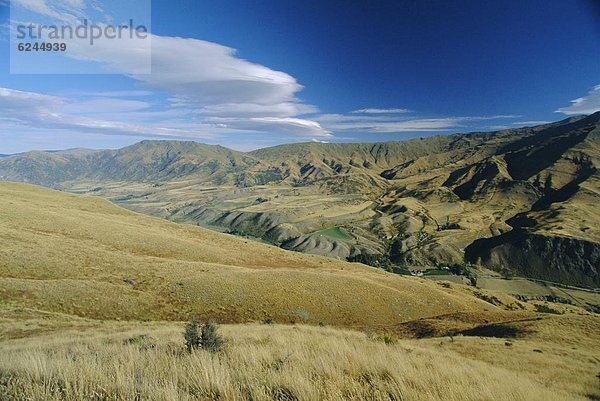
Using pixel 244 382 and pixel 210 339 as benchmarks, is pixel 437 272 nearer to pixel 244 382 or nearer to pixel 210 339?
pixel 210 339

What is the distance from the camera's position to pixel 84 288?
32188 millimetres

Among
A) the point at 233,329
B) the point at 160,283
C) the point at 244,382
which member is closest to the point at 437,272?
the point at 160,283

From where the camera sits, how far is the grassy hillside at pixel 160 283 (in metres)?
31.5

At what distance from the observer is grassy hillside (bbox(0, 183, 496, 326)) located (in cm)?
3155

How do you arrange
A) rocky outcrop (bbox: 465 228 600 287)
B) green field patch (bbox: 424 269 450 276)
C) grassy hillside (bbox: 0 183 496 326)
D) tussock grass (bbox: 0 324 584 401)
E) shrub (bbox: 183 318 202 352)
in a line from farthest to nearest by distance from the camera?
rocky outcrop (bbox: 465 228 600 287) < green field patch (bbox: 424 269 450 276) < grassy hillside (bbox: 0 183 496 326) < shrub (bbox: 183 318 202 352) < tussock grass (bbox: 0 324 584 401)

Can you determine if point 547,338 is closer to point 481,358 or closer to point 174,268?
point 481,358

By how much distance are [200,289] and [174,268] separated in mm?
6822

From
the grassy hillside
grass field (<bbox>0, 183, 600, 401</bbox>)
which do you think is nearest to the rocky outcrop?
the grassy hillside

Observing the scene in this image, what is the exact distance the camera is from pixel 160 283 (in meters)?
38.1

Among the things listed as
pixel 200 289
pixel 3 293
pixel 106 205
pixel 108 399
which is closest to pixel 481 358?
pixel 108 399

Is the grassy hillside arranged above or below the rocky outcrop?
above

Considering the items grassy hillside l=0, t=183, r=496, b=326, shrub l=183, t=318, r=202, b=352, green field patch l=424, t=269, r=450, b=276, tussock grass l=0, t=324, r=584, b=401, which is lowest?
green field patch l=424, t=269, r=450, b=276

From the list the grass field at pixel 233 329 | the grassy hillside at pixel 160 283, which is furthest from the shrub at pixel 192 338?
the grassy hillside at pixel 160 283

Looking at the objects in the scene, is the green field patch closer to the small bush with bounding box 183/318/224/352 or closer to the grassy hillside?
the grassy hillside
